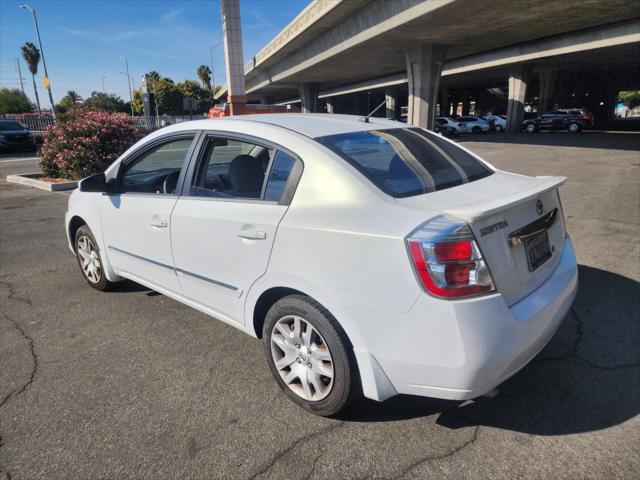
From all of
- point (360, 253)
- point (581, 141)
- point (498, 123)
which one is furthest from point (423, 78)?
point (360, 253)

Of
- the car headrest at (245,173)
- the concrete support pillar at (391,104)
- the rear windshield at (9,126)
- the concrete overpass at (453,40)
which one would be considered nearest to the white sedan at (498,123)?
the concrete overpass at (453,40)

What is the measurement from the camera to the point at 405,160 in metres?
2.79

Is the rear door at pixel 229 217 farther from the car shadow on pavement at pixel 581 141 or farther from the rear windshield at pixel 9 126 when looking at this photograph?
the rear windshield at pixel 9 126

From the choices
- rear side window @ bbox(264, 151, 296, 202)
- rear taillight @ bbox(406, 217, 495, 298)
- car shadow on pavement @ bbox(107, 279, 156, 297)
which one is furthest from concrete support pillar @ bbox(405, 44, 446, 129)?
rear taillight @ bbox(406, 217, 495, 298)

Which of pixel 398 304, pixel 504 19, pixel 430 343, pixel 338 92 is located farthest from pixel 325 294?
pixel 338 92

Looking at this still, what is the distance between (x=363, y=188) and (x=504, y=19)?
69.3 feet

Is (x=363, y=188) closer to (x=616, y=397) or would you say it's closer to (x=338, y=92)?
(x=616, y=397)

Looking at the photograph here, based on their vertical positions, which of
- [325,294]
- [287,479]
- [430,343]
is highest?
[325,294]

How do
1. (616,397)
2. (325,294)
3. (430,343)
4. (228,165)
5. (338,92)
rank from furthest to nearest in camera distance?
(338,92) → (228,165) → (616,397) → (325,294) → (430,343)

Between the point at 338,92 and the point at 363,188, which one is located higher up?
the point at 338,92

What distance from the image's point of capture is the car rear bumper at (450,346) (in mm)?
2033

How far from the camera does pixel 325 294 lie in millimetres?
2336

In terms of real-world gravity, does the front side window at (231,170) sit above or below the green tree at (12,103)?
below

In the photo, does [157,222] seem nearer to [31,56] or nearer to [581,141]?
[581,141]
